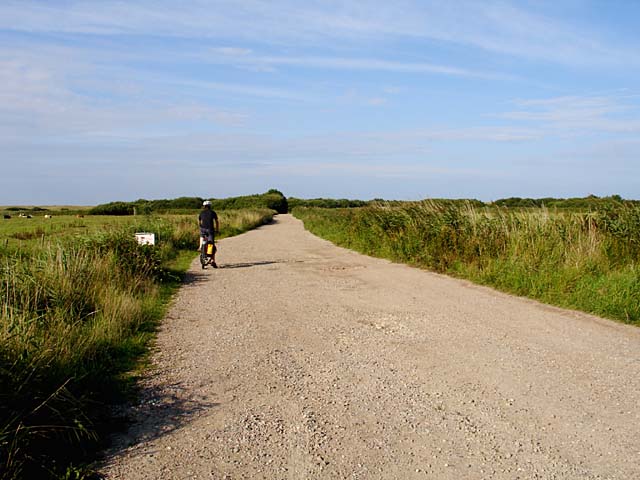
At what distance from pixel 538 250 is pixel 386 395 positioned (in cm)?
973

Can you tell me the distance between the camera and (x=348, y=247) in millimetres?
27781

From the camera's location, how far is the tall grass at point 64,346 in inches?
173

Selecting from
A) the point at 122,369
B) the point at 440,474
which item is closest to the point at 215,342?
the point at 122,369

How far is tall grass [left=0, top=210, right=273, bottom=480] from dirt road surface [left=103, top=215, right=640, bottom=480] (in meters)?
0.40

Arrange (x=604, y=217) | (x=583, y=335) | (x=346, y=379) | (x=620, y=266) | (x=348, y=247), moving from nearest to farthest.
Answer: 1. (x=346, y=379)
2. (x=583, y=335)
3. (x=620, y=266)
4. (x=604, y=217)
5. (x=348, y=247)

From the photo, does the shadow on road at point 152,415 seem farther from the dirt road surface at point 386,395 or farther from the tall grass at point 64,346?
the tall grass at point 64,346

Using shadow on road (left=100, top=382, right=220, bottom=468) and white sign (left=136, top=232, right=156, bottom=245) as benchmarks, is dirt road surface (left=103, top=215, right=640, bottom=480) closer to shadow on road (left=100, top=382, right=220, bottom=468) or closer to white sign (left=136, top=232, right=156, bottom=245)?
shadow on road (left=100, top=382, right=220, bottom=468)

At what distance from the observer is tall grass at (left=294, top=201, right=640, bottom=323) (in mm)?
11250

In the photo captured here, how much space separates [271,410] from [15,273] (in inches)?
193

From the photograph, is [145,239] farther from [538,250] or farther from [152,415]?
[152,415]

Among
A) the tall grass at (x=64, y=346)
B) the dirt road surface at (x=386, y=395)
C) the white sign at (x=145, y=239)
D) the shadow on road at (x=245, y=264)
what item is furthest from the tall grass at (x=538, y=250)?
the white sign at (x=145, y=239)

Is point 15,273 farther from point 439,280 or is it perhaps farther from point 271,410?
point 439,280

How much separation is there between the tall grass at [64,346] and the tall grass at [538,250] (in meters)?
7.92

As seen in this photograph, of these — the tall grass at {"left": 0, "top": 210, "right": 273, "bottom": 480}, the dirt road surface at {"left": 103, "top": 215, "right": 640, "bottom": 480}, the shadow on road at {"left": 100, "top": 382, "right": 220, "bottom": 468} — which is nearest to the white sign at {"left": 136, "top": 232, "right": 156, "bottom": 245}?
the tall grass at {"left": 0, "top": 210, "right": 273, "bottom": 480}
